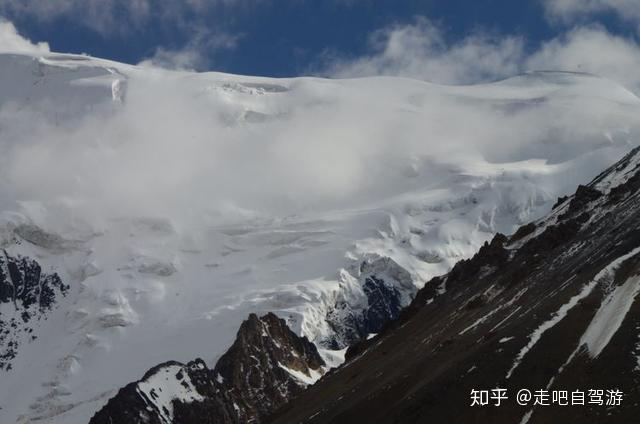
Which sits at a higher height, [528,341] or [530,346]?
[528,341]

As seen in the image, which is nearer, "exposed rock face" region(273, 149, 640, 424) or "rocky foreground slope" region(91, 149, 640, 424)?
"rocky foreground slope" region(91, 149, 640, 424)

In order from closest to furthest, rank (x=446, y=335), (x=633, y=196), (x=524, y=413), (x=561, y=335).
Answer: (x=524, y=413) → (x=561, y=335) → (x=446, y=335) → (x=633, y=196)

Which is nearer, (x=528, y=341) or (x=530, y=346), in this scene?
(x=530, y=346)

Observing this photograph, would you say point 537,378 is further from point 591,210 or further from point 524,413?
point 591,210

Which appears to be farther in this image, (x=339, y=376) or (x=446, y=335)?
(x=339, y=376)

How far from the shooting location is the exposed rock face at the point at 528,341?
101438 millimetres

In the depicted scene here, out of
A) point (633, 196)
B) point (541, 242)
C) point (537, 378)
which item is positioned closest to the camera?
point (537, 378)

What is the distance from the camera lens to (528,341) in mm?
114812

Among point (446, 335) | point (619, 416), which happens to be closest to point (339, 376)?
point (446, 335)

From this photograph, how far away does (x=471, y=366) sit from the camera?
11500cm

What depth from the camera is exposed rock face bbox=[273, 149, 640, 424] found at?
333 feet

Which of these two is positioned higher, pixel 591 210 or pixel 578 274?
pixel 591 210

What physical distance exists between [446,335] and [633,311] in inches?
1749

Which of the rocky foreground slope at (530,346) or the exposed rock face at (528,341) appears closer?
the rocky foreground slope at (530,346)
